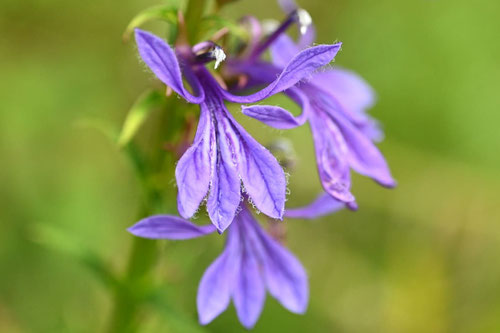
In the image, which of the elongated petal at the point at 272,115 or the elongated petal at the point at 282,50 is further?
the elongated petal at the point at 282,50

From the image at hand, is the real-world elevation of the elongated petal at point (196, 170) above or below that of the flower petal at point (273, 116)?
below

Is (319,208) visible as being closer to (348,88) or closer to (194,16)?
(348,88)

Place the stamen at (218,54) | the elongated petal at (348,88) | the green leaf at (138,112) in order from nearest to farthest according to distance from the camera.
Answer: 1. the stamen at (218,54)
2. the green leaf at (138,112)
3. the elongated petal at (348,88)

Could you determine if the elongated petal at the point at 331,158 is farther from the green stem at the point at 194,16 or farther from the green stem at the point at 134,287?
the green stem at the point at 134,287

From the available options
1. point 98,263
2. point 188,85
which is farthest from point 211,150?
point 98,263

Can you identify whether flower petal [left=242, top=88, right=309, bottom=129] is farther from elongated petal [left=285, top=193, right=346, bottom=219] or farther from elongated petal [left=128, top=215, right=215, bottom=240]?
elongated petal [left=285, top=193, right=346, bottom=219]

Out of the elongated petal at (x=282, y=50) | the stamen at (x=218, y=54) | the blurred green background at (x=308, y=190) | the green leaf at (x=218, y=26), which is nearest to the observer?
the stamen at (x=218, y=54)

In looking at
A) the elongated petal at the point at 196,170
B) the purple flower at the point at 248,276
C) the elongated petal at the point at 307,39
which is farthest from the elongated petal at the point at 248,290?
the elongated petal at the point at 307,39

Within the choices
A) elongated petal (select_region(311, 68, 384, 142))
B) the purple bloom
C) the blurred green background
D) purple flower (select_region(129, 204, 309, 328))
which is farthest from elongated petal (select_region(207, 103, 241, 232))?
the blurred green background
